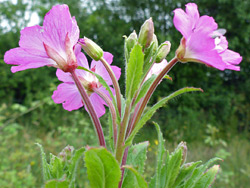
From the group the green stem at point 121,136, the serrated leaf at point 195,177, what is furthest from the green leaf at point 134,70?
the serrated leaf at point 195,177

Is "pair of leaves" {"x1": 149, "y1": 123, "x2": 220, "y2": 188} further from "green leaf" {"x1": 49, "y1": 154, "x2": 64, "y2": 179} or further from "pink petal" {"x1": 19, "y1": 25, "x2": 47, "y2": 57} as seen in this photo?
"pink petal" {"x1": 19, "y1": 25, "x2": 47, "y2": 57}

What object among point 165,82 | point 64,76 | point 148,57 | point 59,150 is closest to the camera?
point 148,57

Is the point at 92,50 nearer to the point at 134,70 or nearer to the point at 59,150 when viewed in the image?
the point at 134,70

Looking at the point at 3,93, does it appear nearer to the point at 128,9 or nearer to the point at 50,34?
the point at 128,9

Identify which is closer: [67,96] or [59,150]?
[67,96]

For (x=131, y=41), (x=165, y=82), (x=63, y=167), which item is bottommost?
(x=165, y=82)

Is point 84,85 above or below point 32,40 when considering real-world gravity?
below

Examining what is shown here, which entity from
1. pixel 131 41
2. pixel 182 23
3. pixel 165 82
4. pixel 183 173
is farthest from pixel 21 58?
pixel 165 82

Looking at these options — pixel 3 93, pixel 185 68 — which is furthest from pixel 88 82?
pixel 185 68
